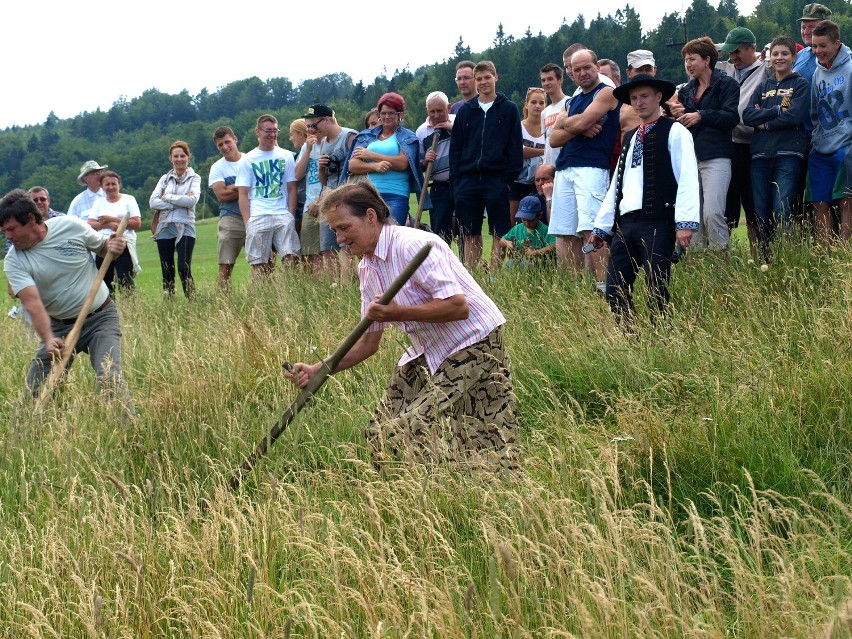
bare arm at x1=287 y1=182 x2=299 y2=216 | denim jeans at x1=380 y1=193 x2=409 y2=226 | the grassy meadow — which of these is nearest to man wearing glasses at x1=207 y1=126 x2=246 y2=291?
bare arm at x1=287 y1=182 x2=299 y2=216

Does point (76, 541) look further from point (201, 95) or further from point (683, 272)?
point (201, 95)

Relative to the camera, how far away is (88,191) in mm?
13836

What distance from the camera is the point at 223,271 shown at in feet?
41.8

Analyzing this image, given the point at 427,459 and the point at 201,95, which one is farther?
the point at 201,95

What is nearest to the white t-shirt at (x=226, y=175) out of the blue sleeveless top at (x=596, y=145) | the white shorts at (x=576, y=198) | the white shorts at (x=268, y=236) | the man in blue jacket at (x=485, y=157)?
the white shorts at (x=268, y=236)

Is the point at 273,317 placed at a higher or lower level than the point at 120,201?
lower

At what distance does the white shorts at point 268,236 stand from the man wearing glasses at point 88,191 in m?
2.61

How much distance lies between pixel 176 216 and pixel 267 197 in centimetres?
168

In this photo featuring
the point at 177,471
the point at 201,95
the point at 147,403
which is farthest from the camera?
the point at 201,95

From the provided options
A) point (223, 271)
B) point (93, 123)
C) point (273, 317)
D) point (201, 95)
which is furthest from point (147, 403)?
point (201, 95)

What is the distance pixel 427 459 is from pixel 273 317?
5244mm

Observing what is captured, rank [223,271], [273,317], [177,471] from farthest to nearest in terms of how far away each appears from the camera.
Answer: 1. [223,271]
2. [273,317]
3. [177,471]

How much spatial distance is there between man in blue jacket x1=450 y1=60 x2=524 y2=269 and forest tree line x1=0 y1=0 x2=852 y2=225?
7.63ft

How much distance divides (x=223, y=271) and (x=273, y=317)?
299cm
